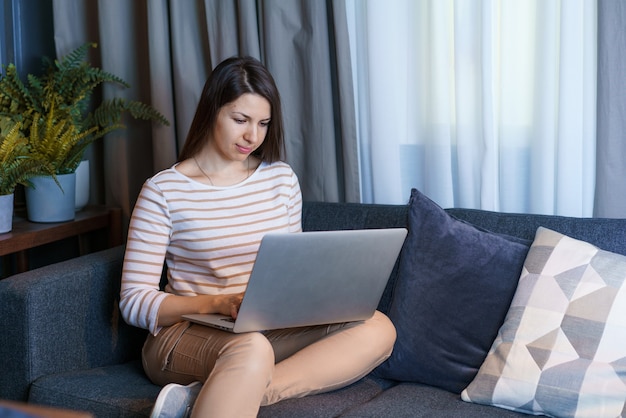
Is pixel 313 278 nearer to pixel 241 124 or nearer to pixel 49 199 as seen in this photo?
pixel 241 124

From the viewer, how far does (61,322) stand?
79.4 inches

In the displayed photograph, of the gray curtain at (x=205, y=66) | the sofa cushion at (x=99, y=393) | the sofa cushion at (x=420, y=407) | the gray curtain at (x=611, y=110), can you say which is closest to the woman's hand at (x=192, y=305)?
the sofa cushion at (x=99, y=393)

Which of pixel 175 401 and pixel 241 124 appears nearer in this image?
pixel 175 401

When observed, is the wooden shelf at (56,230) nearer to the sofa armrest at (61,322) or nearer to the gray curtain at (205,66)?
the gray curtain at (205,66)

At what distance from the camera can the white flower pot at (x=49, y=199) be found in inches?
97.1

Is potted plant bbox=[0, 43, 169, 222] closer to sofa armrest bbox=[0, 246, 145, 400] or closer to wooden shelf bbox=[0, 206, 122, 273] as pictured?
wooden shelf bbox=[0, 206, 122, 273]

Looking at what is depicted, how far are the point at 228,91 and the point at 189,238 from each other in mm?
362

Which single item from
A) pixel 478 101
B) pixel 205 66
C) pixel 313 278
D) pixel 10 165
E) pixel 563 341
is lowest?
pixel 563 341

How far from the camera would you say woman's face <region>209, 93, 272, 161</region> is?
2.09 metres

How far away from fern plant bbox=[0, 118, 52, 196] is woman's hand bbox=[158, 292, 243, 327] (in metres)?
0.61

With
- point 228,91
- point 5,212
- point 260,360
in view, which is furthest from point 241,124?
point 5,212

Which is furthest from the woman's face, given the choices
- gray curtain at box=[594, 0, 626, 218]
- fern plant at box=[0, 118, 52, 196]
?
gray curtain at box=[594, 0, 626, 218]

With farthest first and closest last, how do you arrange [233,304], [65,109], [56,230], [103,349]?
[65,109] < [56,230] < [103,349] < [233,304]

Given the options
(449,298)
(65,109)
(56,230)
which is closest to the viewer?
(449,298)
